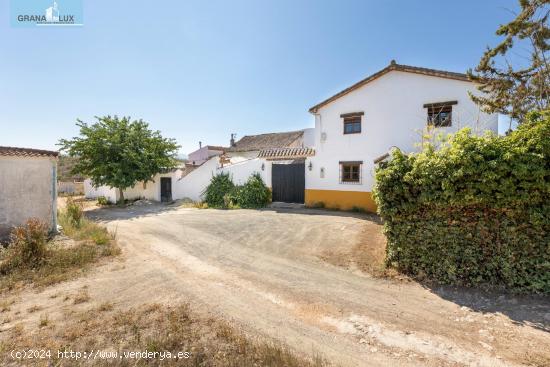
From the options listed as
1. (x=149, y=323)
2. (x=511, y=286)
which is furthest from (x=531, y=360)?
(x=149, y=323)

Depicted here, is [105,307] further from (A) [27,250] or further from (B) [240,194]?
(B) [240,194]

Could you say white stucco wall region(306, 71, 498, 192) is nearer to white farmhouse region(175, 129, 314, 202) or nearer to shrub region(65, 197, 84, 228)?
white farmhouse region(175, 129, 314, 202)

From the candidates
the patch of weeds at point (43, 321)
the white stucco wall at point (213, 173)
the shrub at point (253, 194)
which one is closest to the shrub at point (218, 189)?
the white stucco wall at point (213, 173)

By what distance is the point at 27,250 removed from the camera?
6418mm

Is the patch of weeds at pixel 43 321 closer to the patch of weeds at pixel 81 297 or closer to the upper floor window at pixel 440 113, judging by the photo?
the patch of weeds at pixel 81 297

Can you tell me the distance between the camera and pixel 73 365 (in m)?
3.18

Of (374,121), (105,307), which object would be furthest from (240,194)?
(105,307)

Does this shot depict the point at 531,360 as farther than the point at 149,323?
No

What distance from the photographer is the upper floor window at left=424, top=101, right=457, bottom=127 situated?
496 inches

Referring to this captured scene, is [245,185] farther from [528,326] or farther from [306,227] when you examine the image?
[528,326]

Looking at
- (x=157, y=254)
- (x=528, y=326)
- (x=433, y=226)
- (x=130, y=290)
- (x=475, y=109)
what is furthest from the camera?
(x=475, y=109)

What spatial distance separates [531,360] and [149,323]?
5389mm

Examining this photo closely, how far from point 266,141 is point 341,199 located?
53.3 ft

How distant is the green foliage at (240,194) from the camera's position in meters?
16.5
